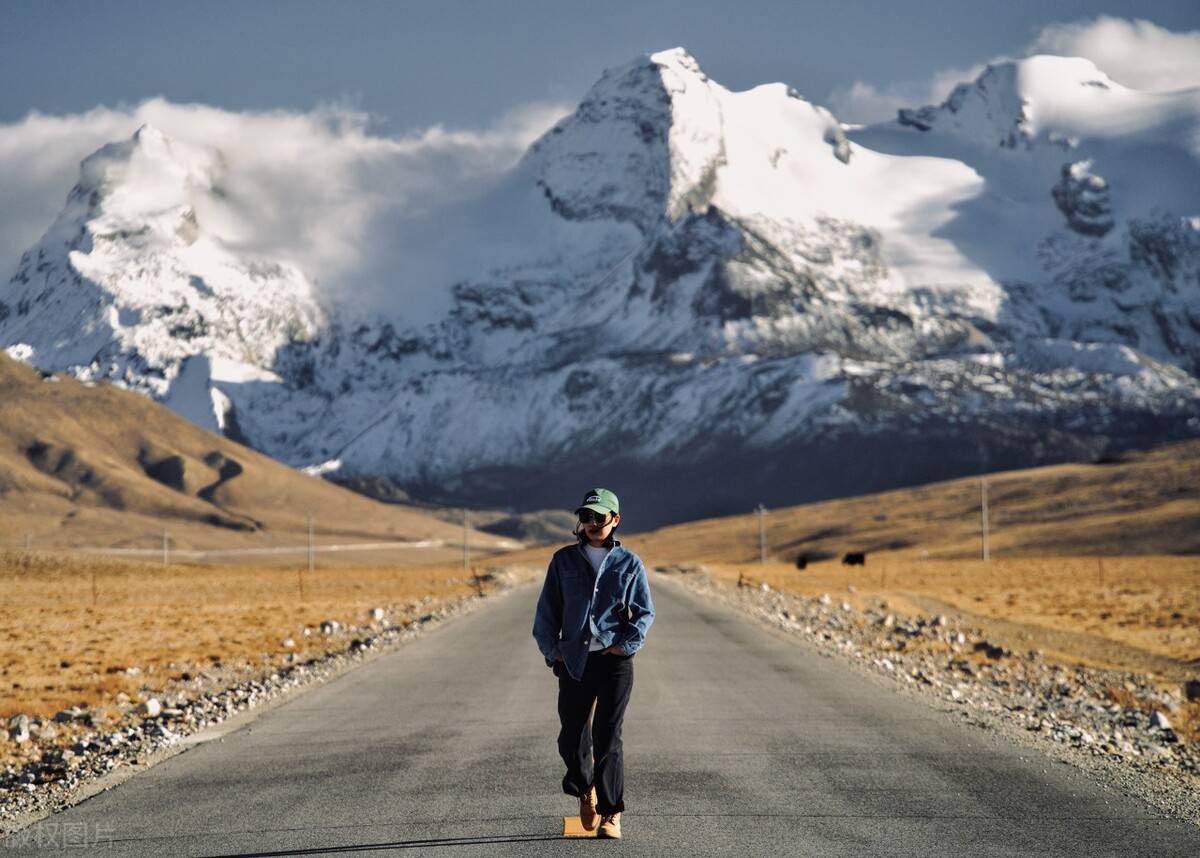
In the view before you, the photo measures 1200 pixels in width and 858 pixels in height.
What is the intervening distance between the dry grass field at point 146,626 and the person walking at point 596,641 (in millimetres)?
7764

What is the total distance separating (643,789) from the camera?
40.5ft

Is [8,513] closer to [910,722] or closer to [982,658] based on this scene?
[982,658]

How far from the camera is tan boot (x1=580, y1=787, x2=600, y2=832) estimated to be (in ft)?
33.9

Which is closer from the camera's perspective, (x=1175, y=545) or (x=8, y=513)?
(x=1175, y=545)

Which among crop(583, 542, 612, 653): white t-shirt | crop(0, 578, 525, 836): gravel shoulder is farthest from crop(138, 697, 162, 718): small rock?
crop(583, 542, 612, 653): white t-shirt

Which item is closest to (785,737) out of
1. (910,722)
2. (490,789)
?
(910,722)

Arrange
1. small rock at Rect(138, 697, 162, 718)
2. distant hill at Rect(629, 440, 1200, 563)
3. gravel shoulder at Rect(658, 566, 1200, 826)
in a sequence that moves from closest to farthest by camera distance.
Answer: gravel shoulder at Rect(658, 566, 1200, 826) → small rock at Rect(138, 697, 162, 718) → distant hill at Rect(629, 440, 1200, 563)

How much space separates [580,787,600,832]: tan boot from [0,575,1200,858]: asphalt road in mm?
193

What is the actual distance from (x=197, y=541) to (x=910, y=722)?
184343 millimetres

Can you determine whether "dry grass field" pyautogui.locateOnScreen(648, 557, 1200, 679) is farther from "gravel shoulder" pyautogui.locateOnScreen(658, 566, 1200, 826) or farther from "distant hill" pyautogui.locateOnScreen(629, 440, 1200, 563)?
"distant hill" pyautogui.locateOnScreen(629, 440, 1200, 563)

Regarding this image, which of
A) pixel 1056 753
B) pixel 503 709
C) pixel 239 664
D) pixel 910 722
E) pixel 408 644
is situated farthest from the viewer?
pixel 408 644

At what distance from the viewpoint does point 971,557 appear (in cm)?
13775

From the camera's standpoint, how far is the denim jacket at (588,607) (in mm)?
10453

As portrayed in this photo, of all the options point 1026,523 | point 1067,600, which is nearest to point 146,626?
point 1067,600
